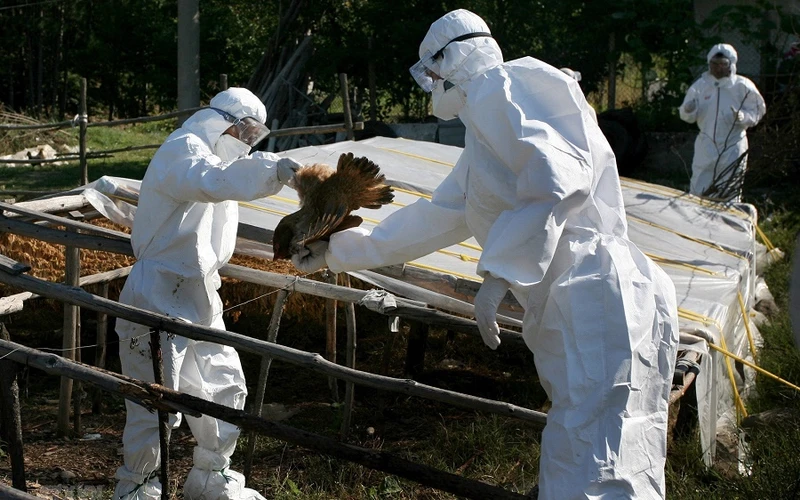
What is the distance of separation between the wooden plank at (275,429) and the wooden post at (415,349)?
3473 millimetres

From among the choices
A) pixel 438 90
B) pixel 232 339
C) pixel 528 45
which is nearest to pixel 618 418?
pixel 438 90

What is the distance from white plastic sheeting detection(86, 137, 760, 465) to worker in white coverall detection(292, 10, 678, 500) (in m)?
2.12

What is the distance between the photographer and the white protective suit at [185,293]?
4.25 metres

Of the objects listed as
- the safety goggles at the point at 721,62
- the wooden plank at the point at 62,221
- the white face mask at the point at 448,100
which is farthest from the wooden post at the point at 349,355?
the safety goggles at the point at 721,62

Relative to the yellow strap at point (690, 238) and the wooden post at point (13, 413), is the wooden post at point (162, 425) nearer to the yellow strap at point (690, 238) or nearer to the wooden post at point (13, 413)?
the wooden post at point (13, 413)

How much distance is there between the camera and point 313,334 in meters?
7.69

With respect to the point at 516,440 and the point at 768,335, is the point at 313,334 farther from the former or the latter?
the point at 768,335

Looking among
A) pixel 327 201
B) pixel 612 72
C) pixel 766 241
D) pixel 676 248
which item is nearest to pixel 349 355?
pixel 327 201

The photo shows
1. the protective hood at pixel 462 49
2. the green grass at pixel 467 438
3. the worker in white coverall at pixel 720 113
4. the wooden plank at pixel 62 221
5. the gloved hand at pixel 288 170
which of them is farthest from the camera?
the worker in white coverall at pixel 720 113

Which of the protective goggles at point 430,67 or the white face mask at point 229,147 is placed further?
the white face mask at point 229,147

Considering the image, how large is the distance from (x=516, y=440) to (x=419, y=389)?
2.16m

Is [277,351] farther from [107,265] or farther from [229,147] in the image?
[107,265]

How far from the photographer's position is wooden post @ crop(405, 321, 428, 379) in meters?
6.75

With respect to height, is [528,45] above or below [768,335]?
above
